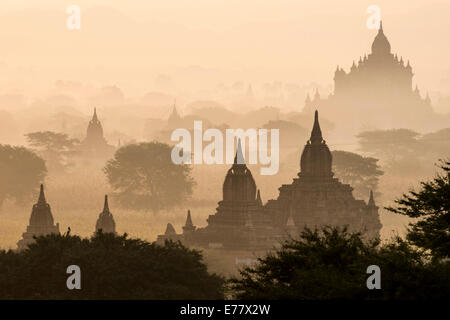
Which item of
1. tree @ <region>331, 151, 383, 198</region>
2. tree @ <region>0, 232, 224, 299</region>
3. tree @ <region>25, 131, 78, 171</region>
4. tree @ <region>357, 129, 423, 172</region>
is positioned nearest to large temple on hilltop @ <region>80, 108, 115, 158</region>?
tree @ <region>25, 131, 78, 171</region>

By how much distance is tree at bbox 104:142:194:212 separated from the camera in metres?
150

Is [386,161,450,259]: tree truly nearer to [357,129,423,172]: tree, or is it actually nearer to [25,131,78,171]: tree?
[25,131,78,171]: tree

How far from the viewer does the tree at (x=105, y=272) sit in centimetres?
5662

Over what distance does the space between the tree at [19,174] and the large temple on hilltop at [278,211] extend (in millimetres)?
49050

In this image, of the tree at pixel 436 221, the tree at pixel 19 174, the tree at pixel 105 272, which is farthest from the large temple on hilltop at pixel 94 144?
the tree at pixel 436 221

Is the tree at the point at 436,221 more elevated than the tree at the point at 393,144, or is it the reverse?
the tree at the point at 393,144

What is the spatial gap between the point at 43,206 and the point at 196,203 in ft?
196

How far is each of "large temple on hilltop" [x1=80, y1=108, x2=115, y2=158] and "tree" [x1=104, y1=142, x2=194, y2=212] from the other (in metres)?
34.9

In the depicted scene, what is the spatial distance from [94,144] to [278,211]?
285ft

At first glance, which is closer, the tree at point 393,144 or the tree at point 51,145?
the tree at point 51,145

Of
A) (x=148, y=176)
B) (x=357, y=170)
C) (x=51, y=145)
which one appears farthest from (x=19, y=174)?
(x=357, y=170)

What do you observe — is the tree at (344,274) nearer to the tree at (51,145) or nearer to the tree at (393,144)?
the tree at (51,145)

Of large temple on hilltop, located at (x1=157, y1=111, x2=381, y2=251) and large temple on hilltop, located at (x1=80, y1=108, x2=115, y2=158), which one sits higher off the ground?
large temple on hilltop, located at (x1=80, y1=108, x2=115, y2=158)

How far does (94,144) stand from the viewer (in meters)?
187
